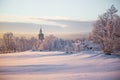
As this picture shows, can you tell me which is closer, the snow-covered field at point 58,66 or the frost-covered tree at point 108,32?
the snow-covered field at point 58,66

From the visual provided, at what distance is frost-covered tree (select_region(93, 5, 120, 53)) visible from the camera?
398cm

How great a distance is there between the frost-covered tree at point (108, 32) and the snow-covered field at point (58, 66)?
6.4 inches

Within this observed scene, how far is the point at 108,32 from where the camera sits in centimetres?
402

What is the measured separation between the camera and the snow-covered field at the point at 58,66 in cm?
358

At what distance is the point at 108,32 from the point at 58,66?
98 cm

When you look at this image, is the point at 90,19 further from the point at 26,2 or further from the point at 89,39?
the point at 26,2

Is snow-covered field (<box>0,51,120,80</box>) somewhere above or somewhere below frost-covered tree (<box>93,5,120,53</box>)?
below

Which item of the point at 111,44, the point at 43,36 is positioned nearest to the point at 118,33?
the point at 111,44

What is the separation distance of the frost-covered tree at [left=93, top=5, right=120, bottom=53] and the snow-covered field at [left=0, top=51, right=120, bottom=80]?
6.4 inches

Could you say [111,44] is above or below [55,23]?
below

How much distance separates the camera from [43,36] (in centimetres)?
394

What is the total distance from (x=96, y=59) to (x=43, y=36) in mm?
913

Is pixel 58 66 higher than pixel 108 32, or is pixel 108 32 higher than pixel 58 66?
pixel 108 32

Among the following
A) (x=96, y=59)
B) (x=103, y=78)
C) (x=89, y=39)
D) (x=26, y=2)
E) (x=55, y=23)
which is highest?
(x=26, y=2)
